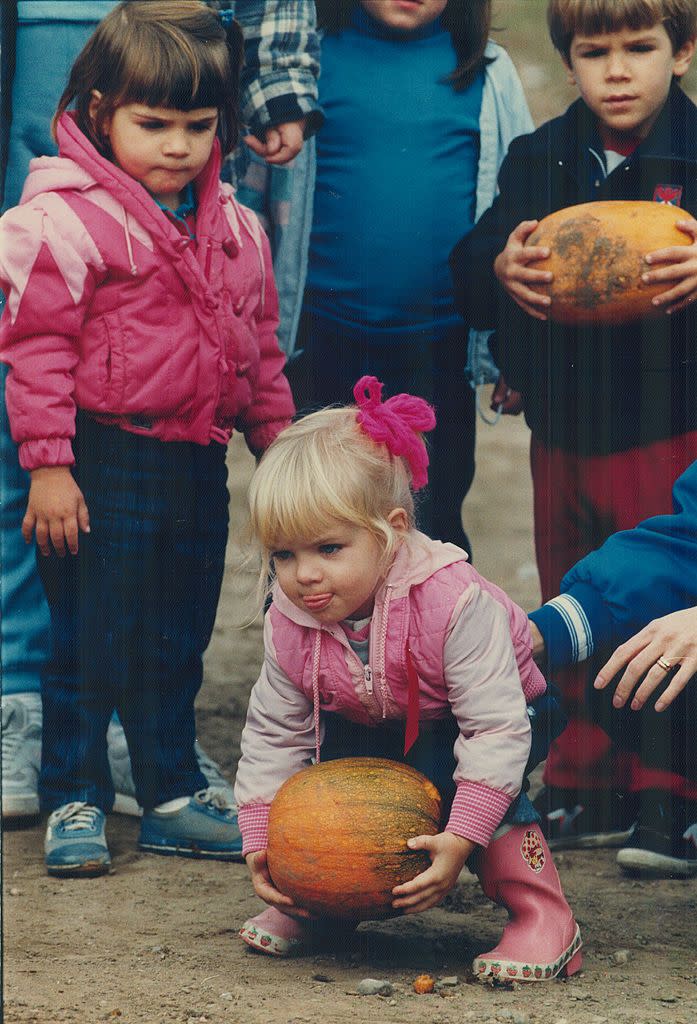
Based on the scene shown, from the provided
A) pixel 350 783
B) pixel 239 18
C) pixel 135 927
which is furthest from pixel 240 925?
pixel 239 18

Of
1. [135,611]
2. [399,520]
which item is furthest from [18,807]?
[399,520]

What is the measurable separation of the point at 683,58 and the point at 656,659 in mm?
1550

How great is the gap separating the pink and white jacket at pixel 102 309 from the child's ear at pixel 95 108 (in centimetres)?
5

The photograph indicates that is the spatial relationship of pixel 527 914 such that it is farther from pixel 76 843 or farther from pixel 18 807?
pixel 18 807

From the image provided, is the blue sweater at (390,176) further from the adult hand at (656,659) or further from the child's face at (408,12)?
the adult hand at (656,659)

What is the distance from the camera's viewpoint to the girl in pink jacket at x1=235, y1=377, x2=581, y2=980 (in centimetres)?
312

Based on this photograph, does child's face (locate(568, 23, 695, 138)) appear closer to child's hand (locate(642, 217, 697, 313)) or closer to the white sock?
child's hand (locate(642, 217, 697, 313))

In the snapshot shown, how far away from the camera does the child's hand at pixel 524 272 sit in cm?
375

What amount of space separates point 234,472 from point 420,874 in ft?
4.49

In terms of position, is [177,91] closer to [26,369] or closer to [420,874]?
[26,369]

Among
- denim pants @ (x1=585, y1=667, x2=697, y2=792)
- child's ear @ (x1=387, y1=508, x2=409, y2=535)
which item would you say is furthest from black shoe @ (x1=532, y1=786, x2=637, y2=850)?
child's ear @ (x1=387, y1=508, x2=409, y2=535)

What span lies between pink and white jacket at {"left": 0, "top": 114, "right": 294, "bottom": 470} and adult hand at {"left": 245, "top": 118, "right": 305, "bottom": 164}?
36cm

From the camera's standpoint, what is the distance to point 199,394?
12.2 ft

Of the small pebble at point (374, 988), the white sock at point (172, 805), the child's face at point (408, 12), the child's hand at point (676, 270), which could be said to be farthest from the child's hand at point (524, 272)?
the small pebble at point (374, 988)
